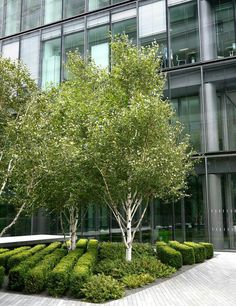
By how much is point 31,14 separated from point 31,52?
13.1 feet

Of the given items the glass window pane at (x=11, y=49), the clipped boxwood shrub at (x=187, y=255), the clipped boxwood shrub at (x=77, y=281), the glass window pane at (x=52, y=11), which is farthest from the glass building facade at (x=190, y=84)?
the clipped boxwood shrub at (x=77, y=281)

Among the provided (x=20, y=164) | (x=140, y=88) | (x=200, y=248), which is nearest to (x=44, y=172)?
(x=20, y=164)

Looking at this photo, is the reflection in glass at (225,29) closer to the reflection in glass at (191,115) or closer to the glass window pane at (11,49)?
the reflection in glass at (191,115)

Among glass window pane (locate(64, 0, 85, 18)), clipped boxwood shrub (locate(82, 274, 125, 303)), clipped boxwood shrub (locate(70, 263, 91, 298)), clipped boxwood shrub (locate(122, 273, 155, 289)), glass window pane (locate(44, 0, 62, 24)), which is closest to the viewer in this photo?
clipped boxwood shrub (locate(82, 274, 125, 303))

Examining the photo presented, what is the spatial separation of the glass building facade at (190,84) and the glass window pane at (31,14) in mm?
3681

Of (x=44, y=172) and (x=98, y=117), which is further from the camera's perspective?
(x=98, y=117)

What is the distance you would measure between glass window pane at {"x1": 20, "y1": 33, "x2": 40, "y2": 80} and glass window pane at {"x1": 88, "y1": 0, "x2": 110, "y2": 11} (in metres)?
5.92

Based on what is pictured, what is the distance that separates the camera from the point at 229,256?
2081cm

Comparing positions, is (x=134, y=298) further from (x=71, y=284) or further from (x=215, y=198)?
(x=215, y=198)

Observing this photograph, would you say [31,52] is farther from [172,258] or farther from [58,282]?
[58,282]

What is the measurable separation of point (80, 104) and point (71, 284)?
29.7ft

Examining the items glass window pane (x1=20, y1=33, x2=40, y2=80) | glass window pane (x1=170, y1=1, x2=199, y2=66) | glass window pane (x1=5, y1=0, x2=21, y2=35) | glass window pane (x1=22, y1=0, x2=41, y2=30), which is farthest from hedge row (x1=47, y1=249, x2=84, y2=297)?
glass window pane (x1=5, y1=0, x2=21, y2=35)

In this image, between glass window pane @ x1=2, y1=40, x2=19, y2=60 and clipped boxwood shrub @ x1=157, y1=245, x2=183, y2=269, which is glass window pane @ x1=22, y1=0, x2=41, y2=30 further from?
clipped boxwood shrub @ x1=157, y1=245, x2=183, y2=269

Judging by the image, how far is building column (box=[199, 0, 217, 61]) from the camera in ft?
83.4
